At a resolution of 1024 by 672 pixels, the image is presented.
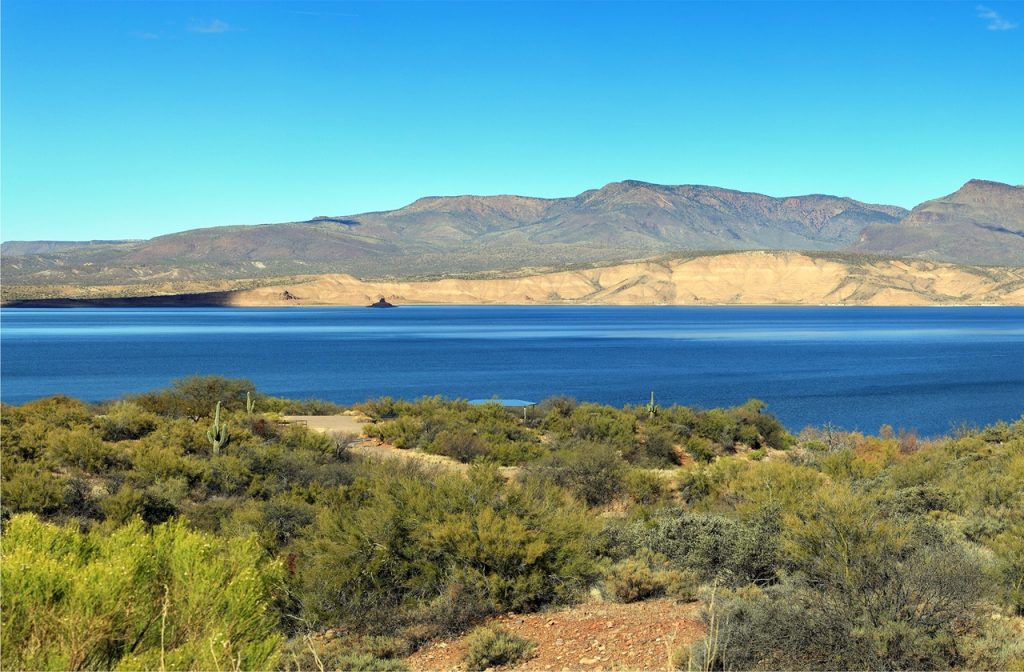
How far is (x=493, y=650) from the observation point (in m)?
8.55

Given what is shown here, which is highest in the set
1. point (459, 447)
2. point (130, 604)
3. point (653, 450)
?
point (130, 604)

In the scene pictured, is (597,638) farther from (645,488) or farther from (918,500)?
(645,488)

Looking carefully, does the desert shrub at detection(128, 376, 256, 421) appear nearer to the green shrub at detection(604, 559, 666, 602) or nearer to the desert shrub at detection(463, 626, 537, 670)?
the green shrub at detection(604, 559, 666, 602)

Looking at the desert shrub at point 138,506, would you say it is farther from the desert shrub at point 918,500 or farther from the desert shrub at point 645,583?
the desert shrub at point 918,500

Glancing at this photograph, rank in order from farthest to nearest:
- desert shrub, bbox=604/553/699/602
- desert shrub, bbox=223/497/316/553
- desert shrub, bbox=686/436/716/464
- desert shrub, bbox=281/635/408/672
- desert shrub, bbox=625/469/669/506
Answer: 1. desert shrub, bbox=686/436/716/464
2. desert shrub, bbox=625/469/669/506
3. desert shrub, bbox=223/497/316/553
4. desert shrub, bbox=604/553/699/602
5. desert shrub, bbox=281/635/408/672

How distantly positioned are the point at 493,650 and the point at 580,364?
67.7m

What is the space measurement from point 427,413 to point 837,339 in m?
86.6

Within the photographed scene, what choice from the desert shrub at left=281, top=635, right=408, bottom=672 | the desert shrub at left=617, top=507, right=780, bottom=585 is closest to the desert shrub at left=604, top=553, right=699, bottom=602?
the desert shrub at left=617, top=507, right=780, bottom=585

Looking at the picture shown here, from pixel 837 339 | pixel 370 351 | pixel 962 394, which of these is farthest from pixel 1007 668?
pixel 837 339

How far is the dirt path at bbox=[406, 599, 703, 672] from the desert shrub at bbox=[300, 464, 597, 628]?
491mm

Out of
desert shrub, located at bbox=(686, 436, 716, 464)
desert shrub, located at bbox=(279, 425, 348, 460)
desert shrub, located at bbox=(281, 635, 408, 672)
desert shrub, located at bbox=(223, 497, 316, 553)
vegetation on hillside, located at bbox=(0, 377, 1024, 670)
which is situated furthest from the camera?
desert shrub, located at bbox=(686, 436, 716, 464)

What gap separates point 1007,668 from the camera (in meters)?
7.49

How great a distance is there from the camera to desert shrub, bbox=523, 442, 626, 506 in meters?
20.4

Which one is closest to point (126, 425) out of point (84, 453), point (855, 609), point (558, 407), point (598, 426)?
point (84, 453)
